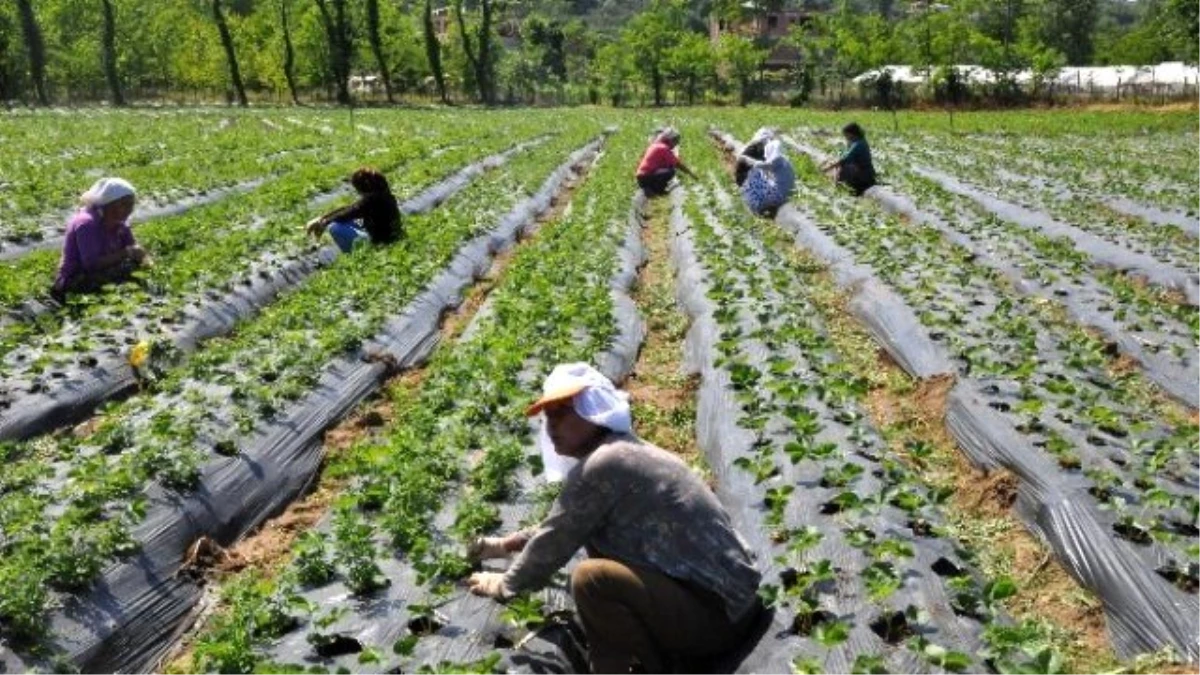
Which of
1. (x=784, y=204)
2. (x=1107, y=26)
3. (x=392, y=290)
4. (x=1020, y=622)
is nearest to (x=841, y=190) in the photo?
(x=784, y=204)

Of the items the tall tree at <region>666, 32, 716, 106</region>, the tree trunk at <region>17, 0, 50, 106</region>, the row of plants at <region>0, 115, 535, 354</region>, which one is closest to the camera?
the row of plants at <region>0, 115, 535, 354</region>

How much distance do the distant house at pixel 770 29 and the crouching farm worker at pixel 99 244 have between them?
3070 inches

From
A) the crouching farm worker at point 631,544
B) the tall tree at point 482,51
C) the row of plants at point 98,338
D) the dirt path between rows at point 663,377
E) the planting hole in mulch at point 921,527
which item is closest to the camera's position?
the crouching farm worker at point 631,544

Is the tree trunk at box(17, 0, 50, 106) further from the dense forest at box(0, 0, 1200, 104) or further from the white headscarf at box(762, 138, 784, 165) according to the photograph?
the white headscarf at box(762, 138, 784, 165)

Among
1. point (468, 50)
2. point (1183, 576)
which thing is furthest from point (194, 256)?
point (468, 50)

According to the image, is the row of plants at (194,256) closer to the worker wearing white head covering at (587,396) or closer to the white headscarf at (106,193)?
the white headscarf at (106,193)

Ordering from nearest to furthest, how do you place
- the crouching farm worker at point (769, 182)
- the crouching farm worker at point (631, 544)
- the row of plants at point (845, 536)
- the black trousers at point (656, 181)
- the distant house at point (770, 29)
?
the row of plants at point (845, 536)
the crouching farm worker at point (631, 544)
the crouching farm worker at point (769, 182)
the black trousers at point (656, 181)
the distant house at point (770, 29)

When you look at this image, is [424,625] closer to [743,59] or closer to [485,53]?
[743,59]

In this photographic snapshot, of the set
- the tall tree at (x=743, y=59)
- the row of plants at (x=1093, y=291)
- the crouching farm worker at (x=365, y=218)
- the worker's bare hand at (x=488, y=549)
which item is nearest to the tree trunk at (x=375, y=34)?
the tall tree at (x=743, y=59)

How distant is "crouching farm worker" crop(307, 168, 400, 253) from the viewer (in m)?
12.5

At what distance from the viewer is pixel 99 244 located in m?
10.3

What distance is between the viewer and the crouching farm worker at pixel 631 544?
4262 millimetres

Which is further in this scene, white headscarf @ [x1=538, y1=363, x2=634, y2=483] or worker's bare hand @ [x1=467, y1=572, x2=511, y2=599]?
worker's bare hand @ [x1=467, y1=572, x2=511, y2=599]

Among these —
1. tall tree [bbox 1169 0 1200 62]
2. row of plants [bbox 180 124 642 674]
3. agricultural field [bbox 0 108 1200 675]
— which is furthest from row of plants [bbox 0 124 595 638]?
tall tree [bbox 1169 0 1200 62]
